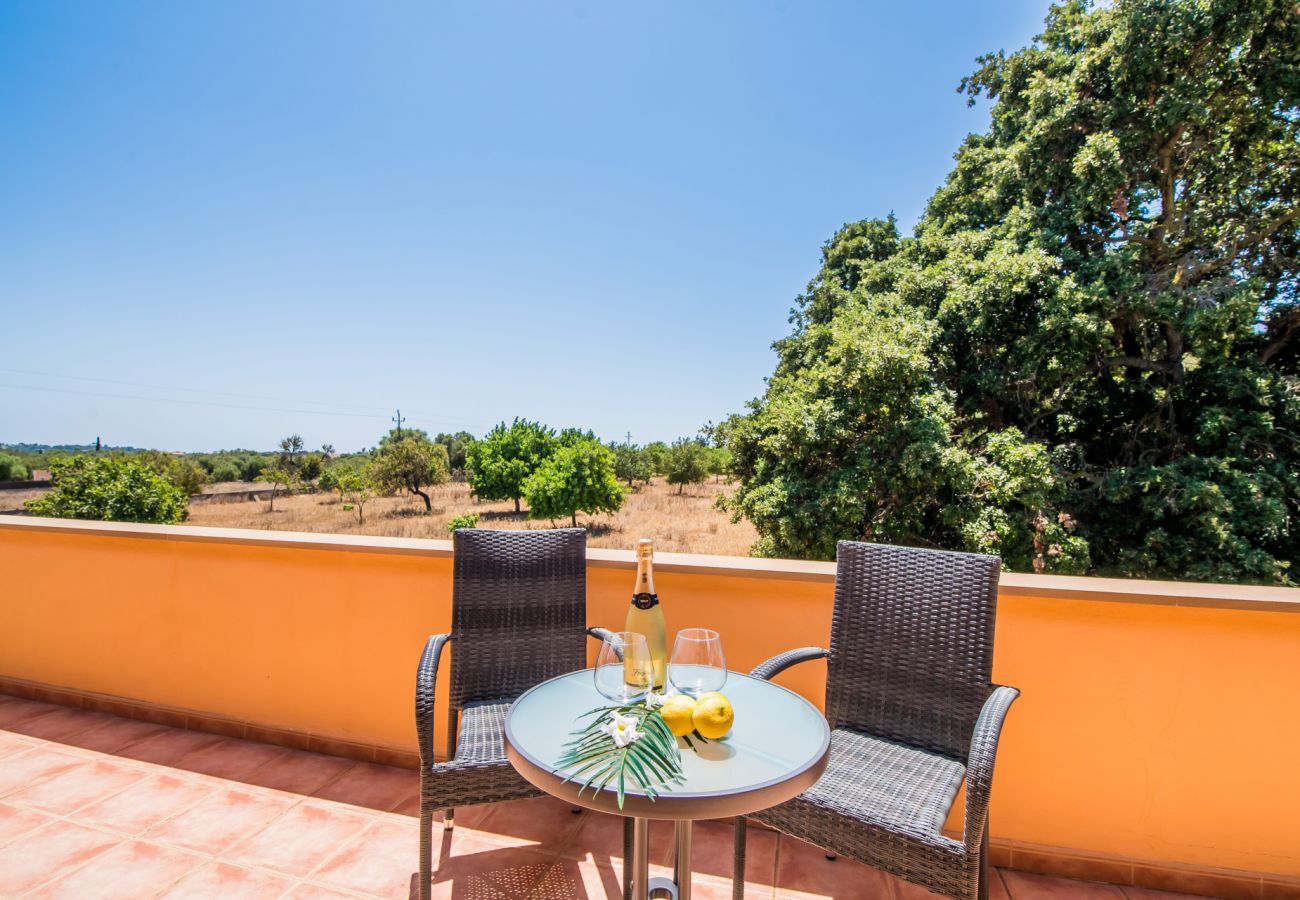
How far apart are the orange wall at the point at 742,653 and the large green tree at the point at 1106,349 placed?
5156 mm

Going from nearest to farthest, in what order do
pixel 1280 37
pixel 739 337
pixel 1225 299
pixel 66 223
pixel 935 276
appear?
pixel 1280 37 < pixel 1225 299 < pixel 935 276 < pixel 66 223 < pixel 739 337

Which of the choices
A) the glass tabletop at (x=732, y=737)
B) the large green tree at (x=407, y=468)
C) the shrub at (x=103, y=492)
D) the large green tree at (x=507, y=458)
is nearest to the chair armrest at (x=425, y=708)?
the glass tabletop at (x=732, y=737)

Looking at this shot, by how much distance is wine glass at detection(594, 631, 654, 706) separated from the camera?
44.1 inches

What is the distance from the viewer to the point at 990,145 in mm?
9586

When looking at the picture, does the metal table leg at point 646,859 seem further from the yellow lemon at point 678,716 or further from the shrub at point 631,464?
the shrub at point 631,464

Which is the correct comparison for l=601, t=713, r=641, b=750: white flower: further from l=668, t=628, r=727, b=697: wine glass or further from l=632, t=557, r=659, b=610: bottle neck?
l=632, t=557, r=659, b=610: bottle neck

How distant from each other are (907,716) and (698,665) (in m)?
0.77

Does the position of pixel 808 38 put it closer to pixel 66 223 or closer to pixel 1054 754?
pixel 1054 754

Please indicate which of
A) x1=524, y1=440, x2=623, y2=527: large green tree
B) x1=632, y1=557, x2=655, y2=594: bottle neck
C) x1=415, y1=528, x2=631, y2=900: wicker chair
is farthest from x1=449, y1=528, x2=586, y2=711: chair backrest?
x1=524, y1=440, x2=623, y2=527: large green tree

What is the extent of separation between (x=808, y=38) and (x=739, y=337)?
17203mm

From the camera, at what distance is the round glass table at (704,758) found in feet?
2.84

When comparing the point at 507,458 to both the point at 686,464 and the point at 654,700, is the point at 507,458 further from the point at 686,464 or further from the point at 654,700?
the point at 654,700

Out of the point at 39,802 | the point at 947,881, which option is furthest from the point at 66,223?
the point at 947,881

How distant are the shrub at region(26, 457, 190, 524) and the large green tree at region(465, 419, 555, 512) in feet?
42.4
